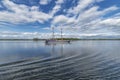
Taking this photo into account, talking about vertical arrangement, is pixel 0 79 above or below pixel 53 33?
below

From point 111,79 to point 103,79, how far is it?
32.8 inches

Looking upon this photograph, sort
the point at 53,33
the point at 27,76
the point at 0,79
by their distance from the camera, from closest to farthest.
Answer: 1. the point at 0,79
2. the point at 27,76
3. the point at 53,33

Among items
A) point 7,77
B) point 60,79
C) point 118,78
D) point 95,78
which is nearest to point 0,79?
point 7,77

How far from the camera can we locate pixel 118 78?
42.3 ft

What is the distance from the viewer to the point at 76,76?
13609 mm

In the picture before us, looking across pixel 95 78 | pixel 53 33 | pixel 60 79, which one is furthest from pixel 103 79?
pixel 53 33

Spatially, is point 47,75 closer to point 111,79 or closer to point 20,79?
point 20,79

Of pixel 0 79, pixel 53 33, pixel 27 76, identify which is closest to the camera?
pixel 0 79

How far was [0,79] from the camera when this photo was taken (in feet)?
41.3

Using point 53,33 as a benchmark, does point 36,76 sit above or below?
below

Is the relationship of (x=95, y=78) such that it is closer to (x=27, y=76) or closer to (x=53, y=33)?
(x=27, y=76)

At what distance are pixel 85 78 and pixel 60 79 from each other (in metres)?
2.71

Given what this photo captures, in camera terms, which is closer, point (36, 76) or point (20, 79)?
point (20, 79)

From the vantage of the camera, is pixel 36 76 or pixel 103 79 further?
pixel 36 76
